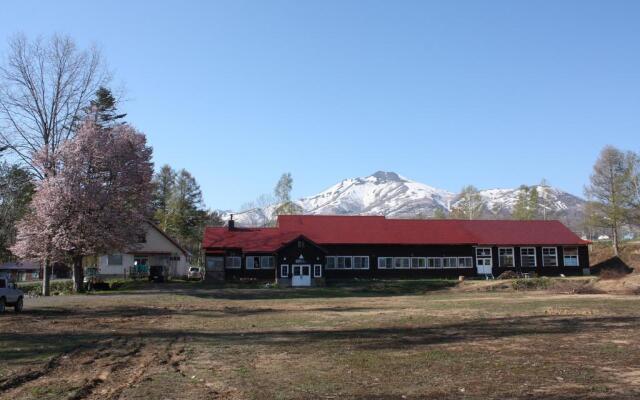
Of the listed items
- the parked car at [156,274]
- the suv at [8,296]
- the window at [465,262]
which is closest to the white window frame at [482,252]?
the window at [465,262]

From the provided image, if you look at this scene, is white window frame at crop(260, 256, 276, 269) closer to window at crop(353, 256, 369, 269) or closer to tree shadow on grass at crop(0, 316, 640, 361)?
window at crop(353, 256, 369, 269)

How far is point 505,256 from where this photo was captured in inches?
2645

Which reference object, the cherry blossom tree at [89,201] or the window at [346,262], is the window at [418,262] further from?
the cherry blossom tree at [89,201]

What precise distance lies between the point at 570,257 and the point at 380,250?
22.9 meters

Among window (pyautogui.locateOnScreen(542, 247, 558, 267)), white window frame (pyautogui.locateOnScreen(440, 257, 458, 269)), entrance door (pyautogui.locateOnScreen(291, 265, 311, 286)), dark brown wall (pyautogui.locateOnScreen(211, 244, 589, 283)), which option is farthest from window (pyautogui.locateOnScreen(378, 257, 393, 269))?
window (pyautogui.locateOnScreen(542, 247, 558, 267))

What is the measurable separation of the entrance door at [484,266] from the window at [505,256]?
1334 millimetres

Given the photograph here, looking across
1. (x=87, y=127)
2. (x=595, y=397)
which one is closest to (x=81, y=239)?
(x=87, y=127)

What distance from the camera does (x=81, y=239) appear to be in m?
44.4

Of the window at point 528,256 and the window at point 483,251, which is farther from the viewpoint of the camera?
the window at point 528,256

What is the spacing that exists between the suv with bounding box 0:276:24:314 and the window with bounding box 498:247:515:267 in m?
52.1

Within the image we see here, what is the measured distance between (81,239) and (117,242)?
2.78 m

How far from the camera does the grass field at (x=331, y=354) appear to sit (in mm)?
10414

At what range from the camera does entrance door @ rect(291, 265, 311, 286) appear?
59406mm

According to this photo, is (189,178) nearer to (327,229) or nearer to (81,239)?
(327,229)
